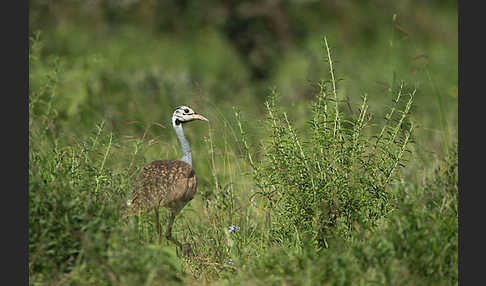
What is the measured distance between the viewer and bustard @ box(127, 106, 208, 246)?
201 inches

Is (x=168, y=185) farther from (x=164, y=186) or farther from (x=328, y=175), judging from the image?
(x=328, y=175)

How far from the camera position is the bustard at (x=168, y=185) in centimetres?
510

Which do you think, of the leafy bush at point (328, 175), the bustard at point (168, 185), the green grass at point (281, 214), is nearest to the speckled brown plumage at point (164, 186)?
the bustard at point (168, 185)

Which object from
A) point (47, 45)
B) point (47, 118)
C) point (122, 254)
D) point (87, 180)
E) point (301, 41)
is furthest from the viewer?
point (301, 41)

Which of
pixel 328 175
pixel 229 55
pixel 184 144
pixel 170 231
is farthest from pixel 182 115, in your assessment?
pixel 229 55

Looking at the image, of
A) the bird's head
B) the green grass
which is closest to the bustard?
the bird's head

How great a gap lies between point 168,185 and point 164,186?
34 millimetres

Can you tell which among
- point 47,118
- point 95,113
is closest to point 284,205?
point 47,118

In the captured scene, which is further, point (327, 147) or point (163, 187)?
point (163, 187)

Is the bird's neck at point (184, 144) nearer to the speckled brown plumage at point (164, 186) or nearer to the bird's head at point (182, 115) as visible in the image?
the bird's head at point (182, 115)

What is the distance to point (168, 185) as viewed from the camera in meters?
5.34

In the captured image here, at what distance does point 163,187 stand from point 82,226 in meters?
1.33

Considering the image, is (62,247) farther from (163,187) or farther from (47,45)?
(47,45)

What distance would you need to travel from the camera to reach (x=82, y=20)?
15984 mm
